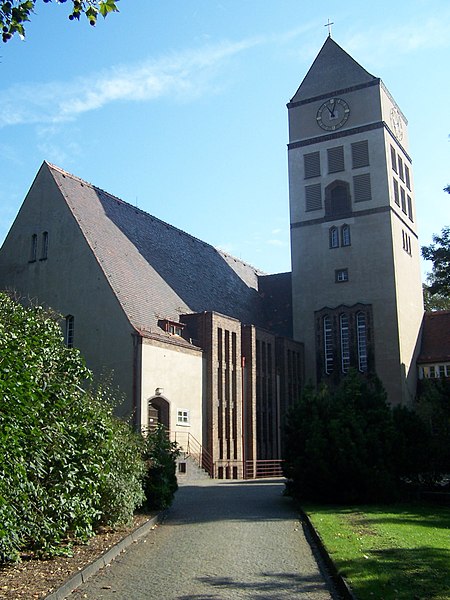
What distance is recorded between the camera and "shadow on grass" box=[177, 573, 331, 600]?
8844 millimetres

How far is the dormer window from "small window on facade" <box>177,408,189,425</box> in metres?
3.92

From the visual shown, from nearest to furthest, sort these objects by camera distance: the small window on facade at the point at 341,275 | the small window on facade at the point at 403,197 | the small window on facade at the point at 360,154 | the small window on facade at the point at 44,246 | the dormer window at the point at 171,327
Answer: the dormer window at the point at 171,327 < the small window on facade at the point at 44,246 < the small window on facade at the point at 341,275 < the small window on facade at the point at 360,154 < the small window on facade at the point at 403,197

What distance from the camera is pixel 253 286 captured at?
5059 cm

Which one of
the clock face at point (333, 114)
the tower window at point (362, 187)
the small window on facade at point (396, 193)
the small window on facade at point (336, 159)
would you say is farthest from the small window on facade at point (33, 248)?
the small window on facade at point (396, 193)

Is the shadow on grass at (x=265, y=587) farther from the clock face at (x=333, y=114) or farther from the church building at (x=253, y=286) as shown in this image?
the clock face at (x=333, y=114)

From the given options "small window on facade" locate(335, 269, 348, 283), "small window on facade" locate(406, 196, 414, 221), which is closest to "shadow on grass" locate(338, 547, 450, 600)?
"small window on facade" locate(335, 269, 348, 283)

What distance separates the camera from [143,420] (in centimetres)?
2955

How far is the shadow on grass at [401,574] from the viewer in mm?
8445

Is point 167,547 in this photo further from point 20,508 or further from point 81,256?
point 81,256

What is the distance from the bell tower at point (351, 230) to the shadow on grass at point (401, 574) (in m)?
31.5

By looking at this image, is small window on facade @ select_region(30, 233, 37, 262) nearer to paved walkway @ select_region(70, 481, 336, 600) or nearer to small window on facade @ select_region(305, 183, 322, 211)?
paved walkway @ select_region(70, 481, 336, 600)

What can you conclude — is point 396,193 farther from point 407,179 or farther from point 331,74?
point 331,74

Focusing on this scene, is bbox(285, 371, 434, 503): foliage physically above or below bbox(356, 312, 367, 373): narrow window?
A: below

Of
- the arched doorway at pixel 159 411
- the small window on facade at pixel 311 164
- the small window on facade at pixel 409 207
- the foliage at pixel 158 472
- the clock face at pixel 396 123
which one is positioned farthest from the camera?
the small window on facade at pixel 409 207
